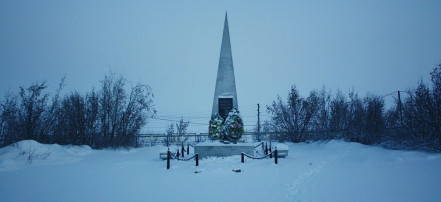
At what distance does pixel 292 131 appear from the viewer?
59.0 ft

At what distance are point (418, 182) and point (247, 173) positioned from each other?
4.37 m

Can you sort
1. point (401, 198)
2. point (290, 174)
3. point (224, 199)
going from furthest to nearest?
point (290, 174) < point (224, 199) < point (401, 198)

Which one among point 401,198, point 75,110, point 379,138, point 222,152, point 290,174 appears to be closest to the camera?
point 401,198

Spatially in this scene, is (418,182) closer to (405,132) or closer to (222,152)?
(405,132)

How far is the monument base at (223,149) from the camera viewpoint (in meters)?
10.3

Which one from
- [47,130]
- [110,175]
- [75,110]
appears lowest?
[110,175]

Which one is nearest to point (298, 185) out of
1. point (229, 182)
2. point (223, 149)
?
point (229, 182)

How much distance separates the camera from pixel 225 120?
446 inches

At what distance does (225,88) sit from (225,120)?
230cm

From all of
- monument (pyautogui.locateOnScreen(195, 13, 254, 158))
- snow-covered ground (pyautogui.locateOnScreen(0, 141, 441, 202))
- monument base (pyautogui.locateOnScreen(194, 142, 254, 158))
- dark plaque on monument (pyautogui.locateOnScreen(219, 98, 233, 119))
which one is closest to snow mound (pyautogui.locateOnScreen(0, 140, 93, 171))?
snow-covered ground (pyautogui.locateOnScreen(0, 141, 441, 202))

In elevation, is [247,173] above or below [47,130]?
below

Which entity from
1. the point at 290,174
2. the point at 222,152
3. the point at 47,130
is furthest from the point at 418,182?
the point at 47,130

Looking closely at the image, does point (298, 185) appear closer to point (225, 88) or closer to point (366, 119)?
point (225, 88)

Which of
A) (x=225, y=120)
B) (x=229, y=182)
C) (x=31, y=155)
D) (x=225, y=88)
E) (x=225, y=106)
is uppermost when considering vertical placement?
(x=225, y=88)
